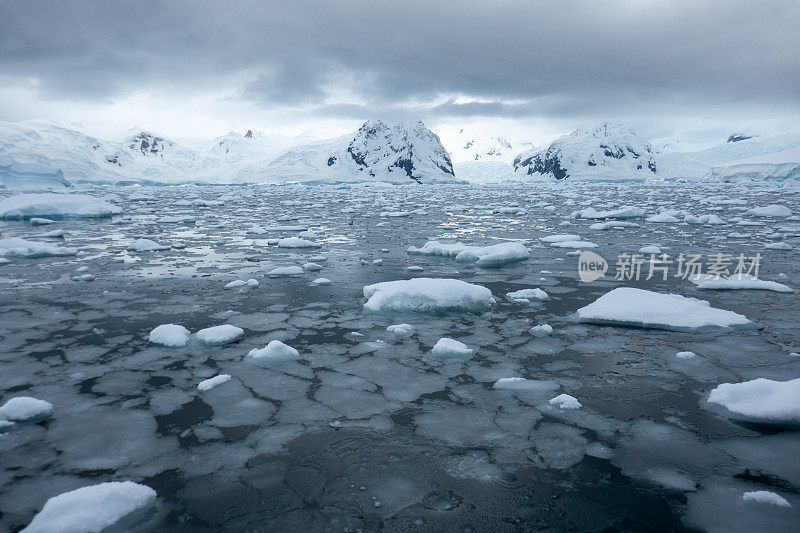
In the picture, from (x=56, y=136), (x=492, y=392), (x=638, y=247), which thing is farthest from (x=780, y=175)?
(x=56, y=136)

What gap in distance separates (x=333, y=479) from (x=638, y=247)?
29.8 feet

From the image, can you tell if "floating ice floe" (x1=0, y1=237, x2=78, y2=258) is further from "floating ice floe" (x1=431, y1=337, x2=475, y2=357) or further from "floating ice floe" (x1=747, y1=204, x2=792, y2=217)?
"floating ice floe" (x1=747, y1=204, x2=792, y2=217)

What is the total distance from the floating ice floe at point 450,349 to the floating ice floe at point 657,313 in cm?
156

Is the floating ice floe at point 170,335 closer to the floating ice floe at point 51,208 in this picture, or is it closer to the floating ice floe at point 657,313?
the floating ice floe at point 657,313

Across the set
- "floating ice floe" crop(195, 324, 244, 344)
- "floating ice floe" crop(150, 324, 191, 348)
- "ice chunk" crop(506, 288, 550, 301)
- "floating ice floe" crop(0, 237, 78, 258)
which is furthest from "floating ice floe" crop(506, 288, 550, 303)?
"floating ice floe" crop(0, 237, 78, 258)

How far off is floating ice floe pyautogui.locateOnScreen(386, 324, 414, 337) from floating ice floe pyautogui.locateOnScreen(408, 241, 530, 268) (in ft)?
11.1

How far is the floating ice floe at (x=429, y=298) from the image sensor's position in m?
5.24

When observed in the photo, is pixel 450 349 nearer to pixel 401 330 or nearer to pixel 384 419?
pixel 401 330

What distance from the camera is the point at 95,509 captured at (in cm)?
200

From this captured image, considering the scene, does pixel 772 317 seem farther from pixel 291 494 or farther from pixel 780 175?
pixel 780 175

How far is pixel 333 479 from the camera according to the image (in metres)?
2.34

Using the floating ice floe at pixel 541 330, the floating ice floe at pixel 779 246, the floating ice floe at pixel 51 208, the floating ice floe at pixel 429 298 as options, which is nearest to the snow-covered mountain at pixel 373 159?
the floating ice floe at pixel 51 208

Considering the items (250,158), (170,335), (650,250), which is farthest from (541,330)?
(250,158)

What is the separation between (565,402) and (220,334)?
2978mm
